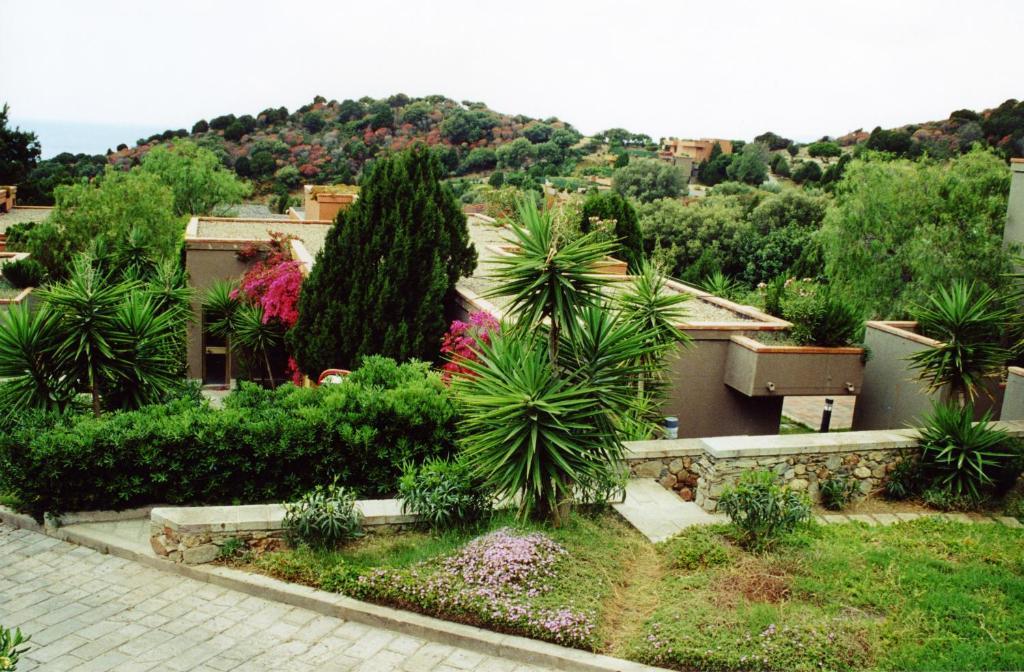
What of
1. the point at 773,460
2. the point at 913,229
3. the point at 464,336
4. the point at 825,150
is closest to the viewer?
the point at 773,460

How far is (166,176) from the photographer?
3662 cm

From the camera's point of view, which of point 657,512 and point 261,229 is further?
point 261,229

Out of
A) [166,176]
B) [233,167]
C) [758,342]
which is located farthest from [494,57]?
[233,167]

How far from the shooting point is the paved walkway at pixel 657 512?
9.05 m

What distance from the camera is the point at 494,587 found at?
723 centimetres

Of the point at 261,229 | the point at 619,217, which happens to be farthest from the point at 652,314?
the point at 261,229

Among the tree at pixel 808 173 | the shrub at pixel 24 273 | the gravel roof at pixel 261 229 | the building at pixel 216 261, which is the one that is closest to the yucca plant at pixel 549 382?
the building at pixel 216 261

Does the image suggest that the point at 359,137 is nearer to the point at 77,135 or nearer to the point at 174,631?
the point at 77,135

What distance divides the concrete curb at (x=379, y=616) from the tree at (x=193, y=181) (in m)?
30.4

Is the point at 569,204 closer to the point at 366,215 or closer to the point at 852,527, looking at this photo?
the point at 852,527

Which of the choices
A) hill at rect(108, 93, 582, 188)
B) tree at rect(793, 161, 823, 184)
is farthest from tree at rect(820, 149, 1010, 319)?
tree at rect(793, 161, 823, 184)

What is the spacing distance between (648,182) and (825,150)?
33.0 m

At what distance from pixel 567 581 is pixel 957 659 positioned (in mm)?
2958

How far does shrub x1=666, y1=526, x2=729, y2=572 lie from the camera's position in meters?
7.95
